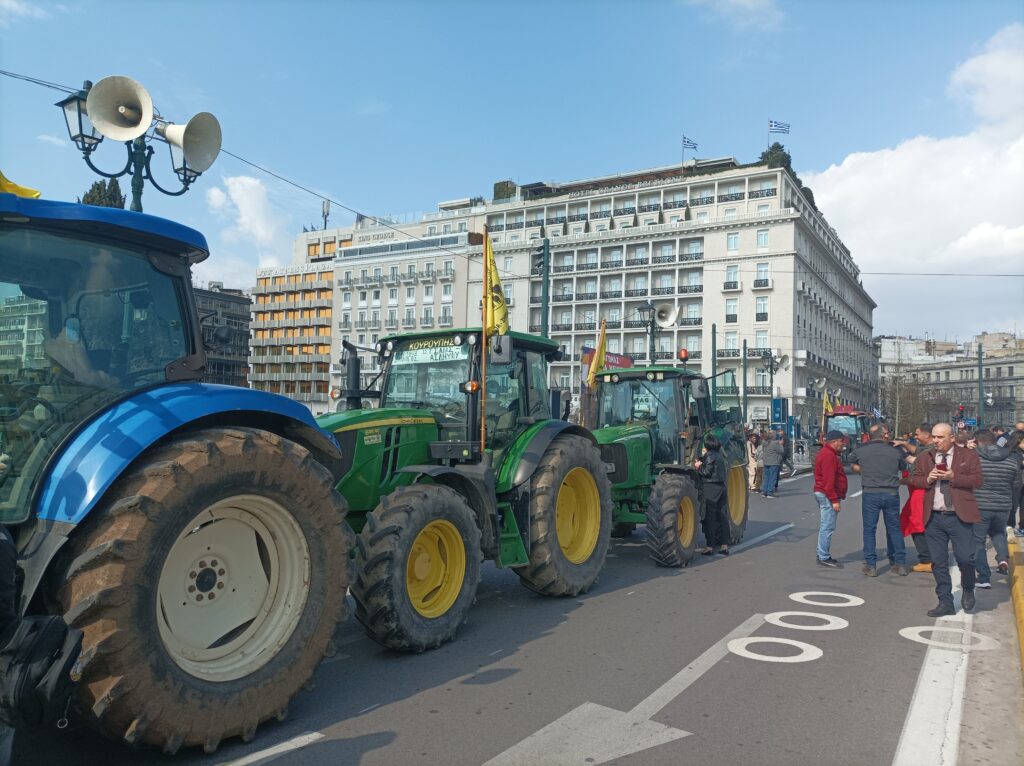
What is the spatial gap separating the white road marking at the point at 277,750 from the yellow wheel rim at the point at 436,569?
1.56m

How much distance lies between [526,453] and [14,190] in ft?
14.4

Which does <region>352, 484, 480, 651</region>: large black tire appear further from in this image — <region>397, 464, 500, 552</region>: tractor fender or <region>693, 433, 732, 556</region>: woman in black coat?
<region>693, 433, 732, 556</region>: woman in black coat

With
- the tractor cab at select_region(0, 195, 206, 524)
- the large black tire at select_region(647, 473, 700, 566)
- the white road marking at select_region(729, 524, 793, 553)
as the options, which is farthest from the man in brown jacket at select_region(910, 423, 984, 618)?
the tractor cab at select_region(0, 195, 206, 524)

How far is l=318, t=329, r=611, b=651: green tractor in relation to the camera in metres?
4.99

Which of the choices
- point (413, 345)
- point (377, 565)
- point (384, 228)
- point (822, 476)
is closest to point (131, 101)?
point (413, 345)

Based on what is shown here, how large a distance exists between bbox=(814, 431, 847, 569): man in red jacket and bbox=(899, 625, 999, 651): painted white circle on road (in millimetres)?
2567

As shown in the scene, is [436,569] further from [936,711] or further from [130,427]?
[936,711]

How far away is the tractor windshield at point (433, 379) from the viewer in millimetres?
6629

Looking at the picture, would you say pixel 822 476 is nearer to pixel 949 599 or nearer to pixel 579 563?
pixel 949 599

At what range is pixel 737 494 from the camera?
11.2 metres

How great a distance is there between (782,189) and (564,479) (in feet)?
207

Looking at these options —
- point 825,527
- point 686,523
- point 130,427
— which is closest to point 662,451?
point 686,523

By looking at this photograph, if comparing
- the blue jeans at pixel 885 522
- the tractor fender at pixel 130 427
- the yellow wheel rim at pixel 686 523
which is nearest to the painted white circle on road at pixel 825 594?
the blue jeans at pixel 885 522

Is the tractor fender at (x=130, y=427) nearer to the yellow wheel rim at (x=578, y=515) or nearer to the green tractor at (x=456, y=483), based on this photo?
the green tractor at (x=456, y=483)
